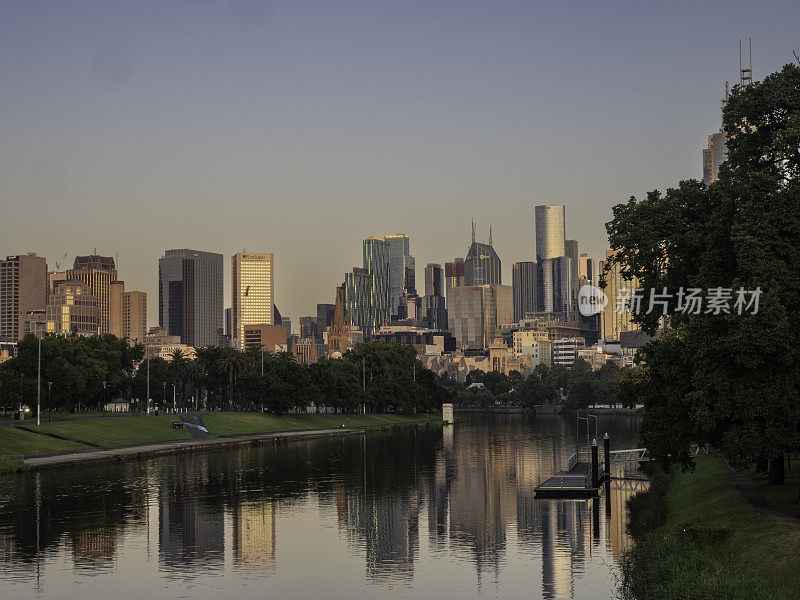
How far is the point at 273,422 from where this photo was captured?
510 feet

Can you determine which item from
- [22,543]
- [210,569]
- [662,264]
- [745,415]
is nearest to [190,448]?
[22,543]

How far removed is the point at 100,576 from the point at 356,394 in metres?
146

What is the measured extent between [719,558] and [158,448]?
79.1m

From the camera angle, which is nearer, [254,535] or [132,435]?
[254,535]

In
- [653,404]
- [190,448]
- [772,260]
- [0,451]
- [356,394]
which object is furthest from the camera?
[356,394]

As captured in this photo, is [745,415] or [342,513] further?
[342,513]

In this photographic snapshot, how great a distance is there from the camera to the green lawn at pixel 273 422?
465ft

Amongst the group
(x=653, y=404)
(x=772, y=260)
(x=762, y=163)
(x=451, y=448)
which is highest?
(x=762, y=163)

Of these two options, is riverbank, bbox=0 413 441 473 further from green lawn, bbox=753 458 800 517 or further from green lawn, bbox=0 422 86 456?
green lawn, bbox=753 458 800 517

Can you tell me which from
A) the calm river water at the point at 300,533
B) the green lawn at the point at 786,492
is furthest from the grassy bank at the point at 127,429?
the green lawn at the point at 786,492

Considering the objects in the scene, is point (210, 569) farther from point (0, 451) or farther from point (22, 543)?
point (0, 451)

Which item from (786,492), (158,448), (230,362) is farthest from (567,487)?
(230,362)

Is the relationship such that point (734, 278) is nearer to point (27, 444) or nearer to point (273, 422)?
point (27, 444)

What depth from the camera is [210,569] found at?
155 feet
